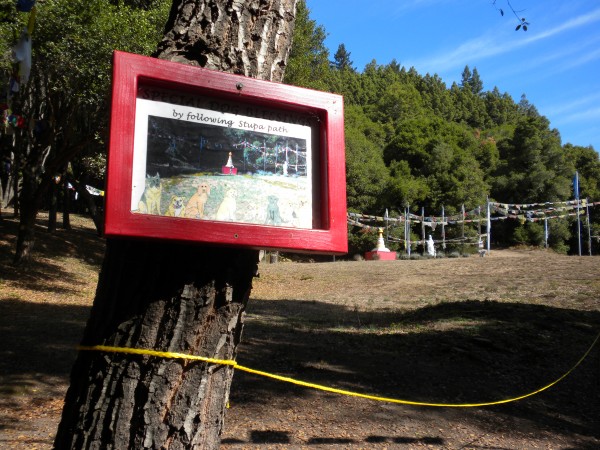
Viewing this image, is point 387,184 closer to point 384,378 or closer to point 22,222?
point 22,222

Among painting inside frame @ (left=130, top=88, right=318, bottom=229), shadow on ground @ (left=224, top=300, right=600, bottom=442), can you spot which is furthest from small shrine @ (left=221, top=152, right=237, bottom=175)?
shadow on ground @ (left=224, top=300, right=600, bottom=442)

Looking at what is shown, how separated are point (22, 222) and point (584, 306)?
1139cm

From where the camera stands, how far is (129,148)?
5.05ft

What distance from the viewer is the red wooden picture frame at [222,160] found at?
1541 millimetres

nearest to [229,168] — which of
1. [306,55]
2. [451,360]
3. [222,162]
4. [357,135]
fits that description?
[222,162]

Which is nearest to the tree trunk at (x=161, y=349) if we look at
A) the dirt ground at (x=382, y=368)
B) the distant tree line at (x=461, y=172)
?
the dirt ground at (x=382, y=368)

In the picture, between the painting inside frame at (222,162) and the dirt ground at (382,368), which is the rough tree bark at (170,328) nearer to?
the painting inside frame at (222,162)

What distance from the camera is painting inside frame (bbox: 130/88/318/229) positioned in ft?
5.18

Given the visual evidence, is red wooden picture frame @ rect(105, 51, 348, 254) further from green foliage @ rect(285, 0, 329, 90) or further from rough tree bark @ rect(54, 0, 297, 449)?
green foliage @ rect(285, 0, 329, 90)

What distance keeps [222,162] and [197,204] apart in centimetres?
14

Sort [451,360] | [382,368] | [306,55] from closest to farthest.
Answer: [382,368] < [451,360] < [306,55]

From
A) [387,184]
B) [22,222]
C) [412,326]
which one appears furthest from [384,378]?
[387,184]

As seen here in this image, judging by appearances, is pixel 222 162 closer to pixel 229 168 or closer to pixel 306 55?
pixel 229 168

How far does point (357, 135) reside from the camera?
46.5 meters
